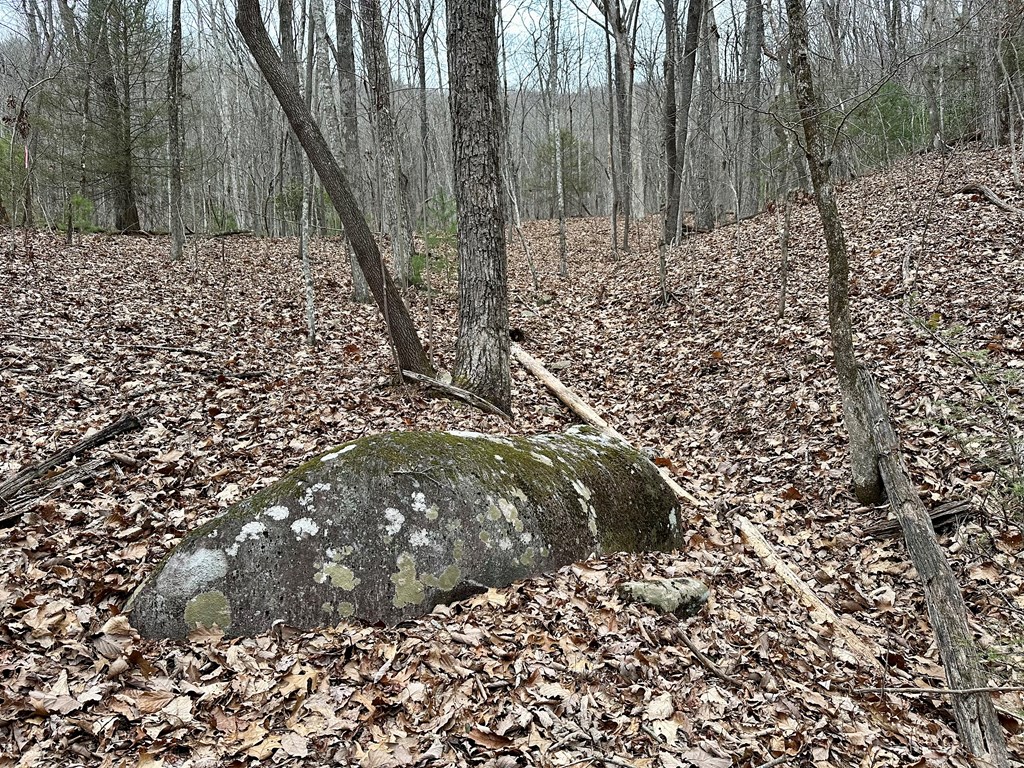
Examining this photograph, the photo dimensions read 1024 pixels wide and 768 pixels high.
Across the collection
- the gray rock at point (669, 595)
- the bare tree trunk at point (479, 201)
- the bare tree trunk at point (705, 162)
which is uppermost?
the bare tree trunk at point (705, 162)

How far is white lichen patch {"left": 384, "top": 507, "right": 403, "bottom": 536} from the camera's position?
3.66 metres

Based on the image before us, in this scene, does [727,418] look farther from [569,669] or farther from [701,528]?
[569,669]

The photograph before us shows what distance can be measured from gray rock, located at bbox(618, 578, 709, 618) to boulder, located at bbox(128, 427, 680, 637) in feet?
1.49

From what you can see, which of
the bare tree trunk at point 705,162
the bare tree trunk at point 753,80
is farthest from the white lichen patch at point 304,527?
the bare tree trunk at point 705,162

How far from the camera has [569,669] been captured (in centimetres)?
329

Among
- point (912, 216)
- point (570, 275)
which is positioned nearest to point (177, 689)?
point (912, 216)

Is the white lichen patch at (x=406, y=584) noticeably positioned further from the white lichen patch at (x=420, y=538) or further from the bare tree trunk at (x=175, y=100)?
the bare tree trunk at (x=175, y=100)

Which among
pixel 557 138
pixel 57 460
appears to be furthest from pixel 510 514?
pixel 557 138

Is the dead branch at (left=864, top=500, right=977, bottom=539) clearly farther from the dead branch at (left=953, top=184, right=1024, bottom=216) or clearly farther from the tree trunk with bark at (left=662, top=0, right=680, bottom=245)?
the tree trunk with bark at (left=662, top=0, right=680, bottom=245)

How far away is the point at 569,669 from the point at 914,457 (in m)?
4.36

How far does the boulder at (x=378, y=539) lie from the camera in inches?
133

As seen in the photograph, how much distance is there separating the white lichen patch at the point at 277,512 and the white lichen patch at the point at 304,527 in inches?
3.3

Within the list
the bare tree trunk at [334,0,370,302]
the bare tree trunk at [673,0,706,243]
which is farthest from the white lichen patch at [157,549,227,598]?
the bare tree trunk at [673,0,706,243]

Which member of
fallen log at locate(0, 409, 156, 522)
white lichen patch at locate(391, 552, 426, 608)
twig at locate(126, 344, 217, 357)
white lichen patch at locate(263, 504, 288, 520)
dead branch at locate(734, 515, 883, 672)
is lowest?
dead branch at locate(734, 515, 883, 672)
